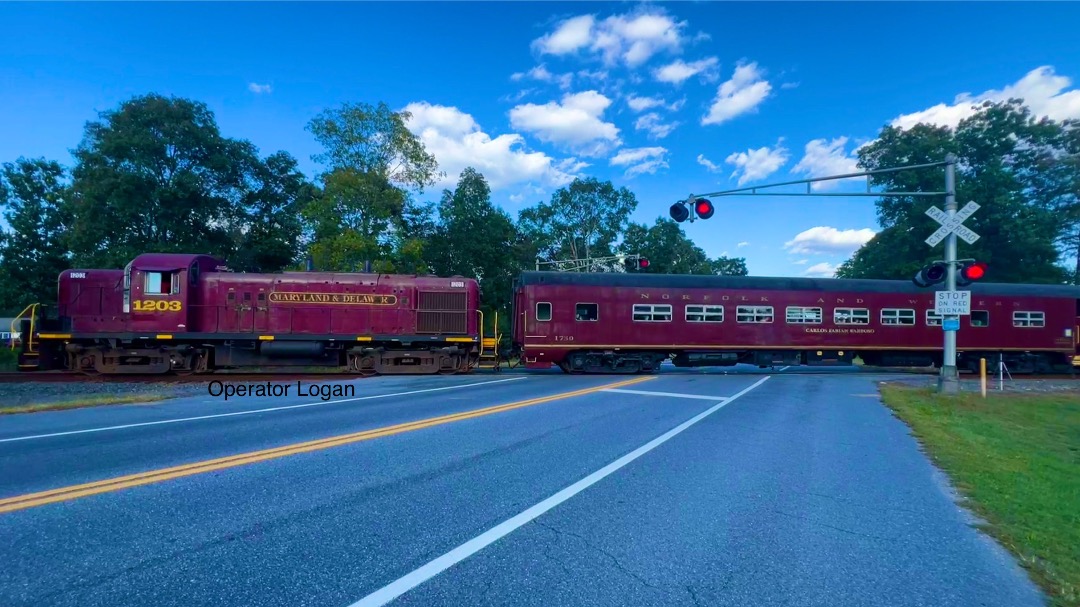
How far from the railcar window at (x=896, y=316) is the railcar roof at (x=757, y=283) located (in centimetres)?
78

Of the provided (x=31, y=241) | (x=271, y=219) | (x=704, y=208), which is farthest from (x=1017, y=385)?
(x=31, y=241)

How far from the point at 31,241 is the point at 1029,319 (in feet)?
184

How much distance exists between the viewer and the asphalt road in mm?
3654

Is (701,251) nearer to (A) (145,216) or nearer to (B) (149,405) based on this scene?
(A) (145,216)

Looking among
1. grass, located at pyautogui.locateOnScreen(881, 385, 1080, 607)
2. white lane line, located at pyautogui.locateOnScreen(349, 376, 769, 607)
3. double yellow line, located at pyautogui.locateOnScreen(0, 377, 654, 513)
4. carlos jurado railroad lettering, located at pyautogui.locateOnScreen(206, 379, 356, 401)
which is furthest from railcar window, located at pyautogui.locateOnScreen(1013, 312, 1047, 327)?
carlos jurado railroad lettering, located at pyautogui.locateOnScreen(206, 379, 356, 401)

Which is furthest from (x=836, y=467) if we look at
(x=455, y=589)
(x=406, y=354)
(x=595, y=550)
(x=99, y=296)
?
(x=99, y=296)

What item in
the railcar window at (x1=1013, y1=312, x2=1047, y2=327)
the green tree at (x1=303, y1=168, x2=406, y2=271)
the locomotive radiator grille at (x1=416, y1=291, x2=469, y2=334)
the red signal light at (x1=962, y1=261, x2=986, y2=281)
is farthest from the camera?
the green tree at (x1=303, y1=168, x2=406, y2=271)

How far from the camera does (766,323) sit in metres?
21.7

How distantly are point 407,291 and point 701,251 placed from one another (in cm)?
6053

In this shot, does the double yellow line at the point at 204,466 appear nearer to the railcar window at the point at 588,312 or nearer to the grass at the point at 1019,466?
the grass at the point at 1019,466

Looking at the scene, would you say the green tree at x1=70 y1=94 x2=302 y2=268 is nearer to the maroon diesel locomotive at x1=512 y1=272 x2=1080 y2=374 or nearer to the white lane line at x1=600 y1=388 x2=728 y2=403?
the maroon diesel locomotive at x1=512 y1=272 x2=1080 y2=374

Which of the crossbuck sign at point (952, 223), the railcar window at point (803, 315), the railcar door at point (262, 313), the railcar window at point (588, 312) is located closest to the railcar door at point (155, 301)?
the railcar door at point (262, 313)

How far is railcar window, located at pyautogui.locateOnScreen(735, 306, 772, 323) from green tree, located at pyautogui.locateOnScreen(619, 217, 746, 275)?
32734 mm

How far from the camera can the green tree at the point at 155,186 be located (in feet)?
102
